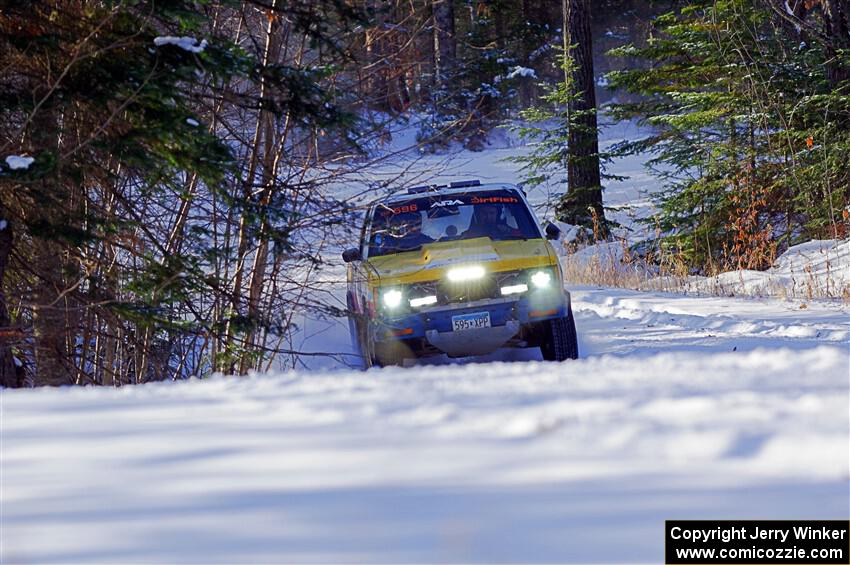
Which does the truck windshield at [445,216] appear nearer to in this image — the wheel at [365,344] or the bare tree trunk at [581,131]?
the wheel at [365,344]

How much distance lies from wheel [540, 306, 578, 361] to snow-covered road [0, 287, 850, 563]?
4.93 metres

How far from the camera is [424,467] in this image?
76.8 inches

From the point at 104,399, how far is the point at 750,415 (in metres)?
2.07

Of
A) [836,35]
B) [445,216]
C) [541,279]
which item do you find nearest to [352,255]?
[445,216]

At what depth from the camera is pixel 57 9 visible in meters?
6.68

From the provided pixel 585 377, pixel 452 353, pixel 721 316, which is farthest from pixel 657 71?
pixel 585 377

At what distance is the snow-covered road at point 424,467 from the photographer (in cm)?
155

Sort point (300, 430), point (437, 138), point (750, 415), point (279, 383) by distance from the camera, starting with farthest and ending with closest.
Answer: point (437, 138) → point (279, 383) → point (300, 430) → point (750, 415)

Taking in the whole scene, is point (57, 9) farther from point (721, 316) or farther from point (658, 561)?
point (721, 316)

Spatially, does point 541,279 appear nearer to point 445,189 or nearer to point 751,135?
point 445,189

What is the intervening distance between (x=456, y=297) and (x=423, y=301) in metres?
0.29

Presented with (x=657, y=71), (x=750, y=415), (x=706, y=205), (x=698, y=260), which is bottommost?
(x=750, y=415)

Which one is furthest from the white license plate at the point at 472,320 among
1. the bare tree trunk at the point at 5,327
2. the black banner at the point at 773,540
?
the black banner at the point at 773,540

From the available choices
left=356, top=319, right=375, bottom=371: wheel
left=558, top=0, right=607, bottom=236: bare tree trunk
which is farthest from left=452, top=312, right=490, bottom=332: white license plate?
left=558, top=0, right=607, bottom=236: bare tree trunk
